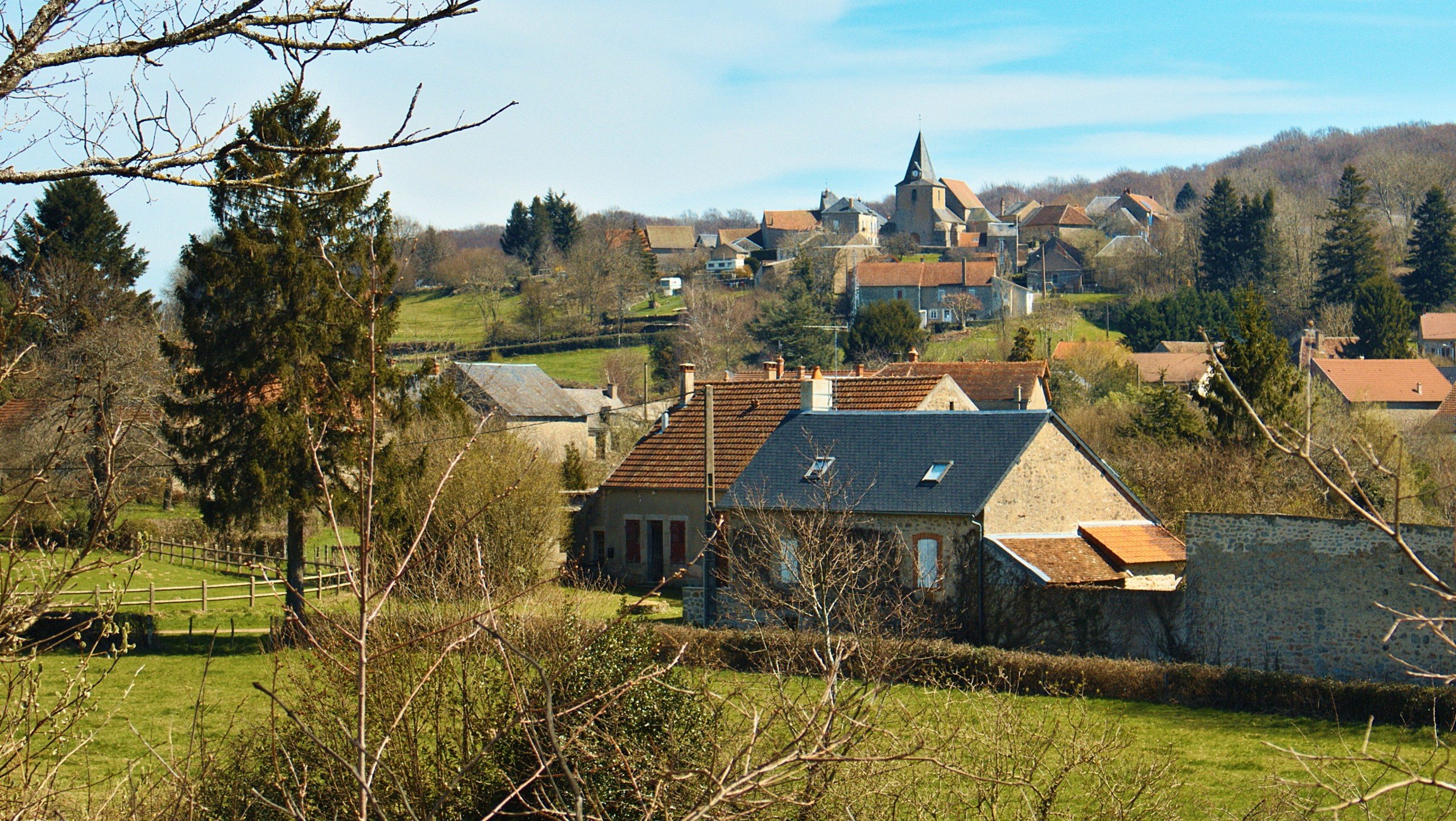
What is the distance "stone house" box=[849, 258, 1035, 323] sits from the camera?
8469cm

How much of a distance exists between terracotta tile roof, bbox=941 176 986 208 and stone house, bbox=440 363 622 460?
273 feet

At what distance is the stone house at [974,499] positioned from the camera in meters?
20.5

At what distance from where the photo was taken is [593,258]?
86625 mm

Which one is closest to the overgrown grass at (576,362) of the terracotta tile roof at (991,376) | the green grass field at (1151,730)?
the terracotta tile roof at (991,376)

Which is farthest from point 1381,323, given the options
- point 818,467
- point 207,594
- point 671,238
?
point 671,238

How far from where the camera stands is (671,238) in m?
128

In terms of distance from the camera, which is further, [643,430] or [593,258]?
[593,258]

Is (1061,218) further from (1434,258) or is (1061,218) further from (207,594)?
(207,594)

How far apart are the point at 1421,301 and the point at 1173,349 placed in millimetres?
16896

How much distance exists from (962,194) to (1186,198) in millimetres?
23042

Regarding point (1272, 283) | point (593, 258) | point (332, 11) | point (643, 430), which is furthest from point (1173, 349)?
point (332, 11)

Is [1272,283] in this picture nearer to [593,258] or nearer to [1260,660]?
[593,258]

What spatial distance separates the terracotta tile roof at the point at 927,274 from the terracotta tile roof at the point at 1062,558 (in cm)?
6612

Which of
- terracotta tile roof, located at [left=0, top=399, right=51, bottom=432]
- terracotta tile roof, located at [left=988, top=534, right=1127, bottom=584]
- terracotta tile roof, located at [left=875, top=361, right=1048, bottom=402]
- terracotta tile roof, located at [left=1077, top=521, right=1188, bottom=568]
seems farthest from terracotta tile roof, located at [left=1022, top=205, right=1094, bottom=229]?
terracotta tile roof, located at [left=988, top=534, right=1127, bottom=584]
